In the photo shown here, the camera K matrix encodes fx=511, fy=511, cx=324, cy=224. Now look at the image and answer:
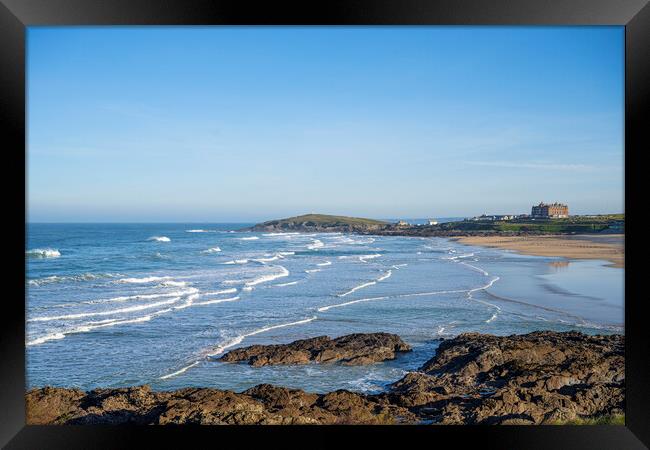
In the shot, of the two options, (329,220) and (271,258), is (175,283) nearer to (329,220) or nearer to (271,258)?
(271,258)

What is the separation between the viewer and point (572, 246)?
20.4 meters

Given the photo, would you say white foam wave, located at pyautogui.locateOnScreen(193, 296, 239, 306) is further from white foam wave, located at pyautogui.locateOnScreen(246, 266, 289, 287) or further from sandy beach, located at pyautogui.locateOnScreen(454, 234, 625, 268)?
sandy beach, located at pyautogui.locateOnScreen(454, 234, 625, 268)

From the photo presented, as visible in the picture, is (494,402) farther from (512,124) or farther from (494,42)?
(512,124)

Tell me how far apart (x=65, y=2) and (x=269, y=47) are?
720cm

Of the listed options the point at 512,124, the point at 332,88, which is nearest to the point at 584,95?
the point at 512,124

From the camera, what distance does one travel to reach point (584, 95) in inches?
613

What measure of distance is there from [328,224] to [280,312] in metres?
31.6

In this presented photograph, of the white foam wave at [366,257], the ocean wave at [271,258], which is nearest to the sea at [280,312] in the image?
the white foam wave at [366,257]

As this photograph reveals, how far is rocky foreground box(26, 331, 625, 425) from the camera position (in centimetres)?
364

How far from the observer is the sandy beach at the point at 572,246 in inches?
675

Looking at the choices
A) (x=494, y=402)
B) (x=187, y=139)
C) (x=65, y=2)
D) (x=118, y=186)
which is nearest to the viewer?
(x=65, y=2)

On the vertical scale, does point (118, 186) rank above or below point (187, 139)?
below

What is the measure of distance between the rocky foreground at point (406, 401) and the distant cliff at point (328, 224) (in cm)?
3577

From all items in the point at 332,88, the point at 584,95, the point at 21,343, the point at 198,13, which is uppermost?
the point at 584,95
